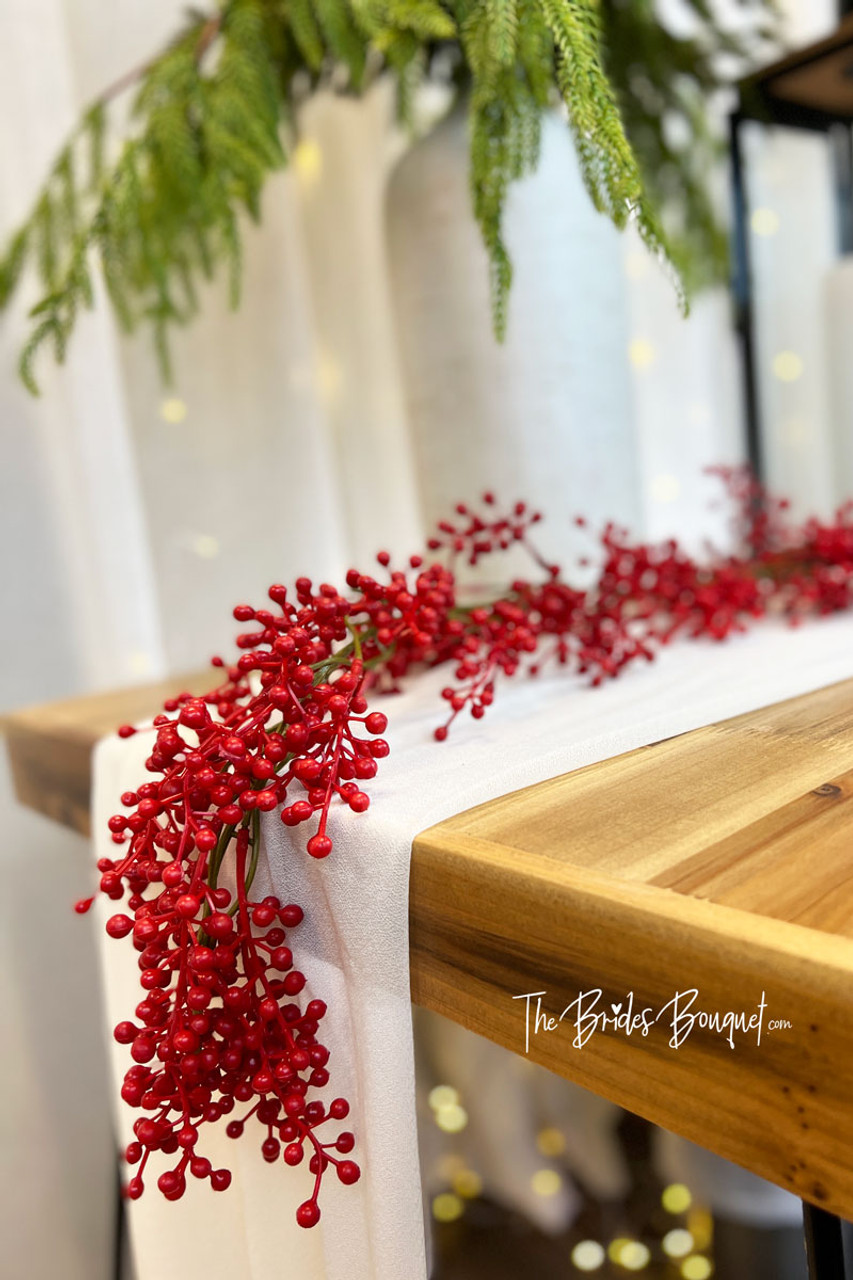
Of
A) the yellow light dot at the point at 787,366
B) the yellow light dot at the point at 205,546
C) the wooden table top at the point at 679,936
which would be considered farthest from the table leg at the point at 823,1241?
the yellow light dot at the point at 787,366

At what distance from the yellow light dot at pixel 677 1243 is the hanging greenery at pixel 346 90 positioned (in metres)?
0.67

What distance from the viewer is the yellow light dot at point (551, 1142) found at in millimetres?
752

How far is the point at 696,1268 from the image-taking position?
0.68 meters

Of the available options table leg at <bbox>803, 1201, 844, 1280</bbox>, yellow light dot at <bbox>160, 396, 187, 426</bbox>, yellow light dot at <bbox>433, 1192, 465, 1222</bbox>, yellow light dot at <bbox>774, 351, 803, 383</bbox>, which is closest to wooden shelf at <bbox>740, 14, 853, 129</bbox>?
yellow light dot at <bbox>774, 351, 803, 383</bbox>

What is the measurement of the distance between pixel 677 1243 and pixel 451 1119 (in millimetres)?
195

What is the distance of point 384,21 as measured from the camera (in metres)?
0.66

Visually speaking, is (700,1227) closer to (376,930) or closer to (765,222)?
(376,930)

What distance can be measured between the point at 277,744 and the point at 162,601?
718mm

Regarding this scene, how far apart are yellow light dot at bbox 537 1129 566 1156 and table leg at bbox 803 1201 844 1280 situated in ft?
1.47

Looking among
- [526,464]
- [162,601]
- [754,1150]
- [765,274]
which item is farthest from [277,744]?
[765,274]

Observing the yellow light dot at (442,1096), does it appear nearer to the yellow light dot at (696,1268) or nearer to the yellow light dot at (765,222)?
the yellow light dot at (696,1268)

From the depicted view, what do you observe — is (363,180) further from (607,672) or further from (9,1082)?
(9,1082)

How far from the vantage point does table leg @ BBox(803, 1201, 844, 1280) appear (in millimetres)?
336

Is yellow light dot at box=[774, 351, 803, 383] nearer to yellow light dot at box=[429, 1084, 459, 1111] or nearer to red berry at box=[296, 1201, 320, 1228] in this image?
yellow light dot at box=[429, 1084, 459, 1111]
